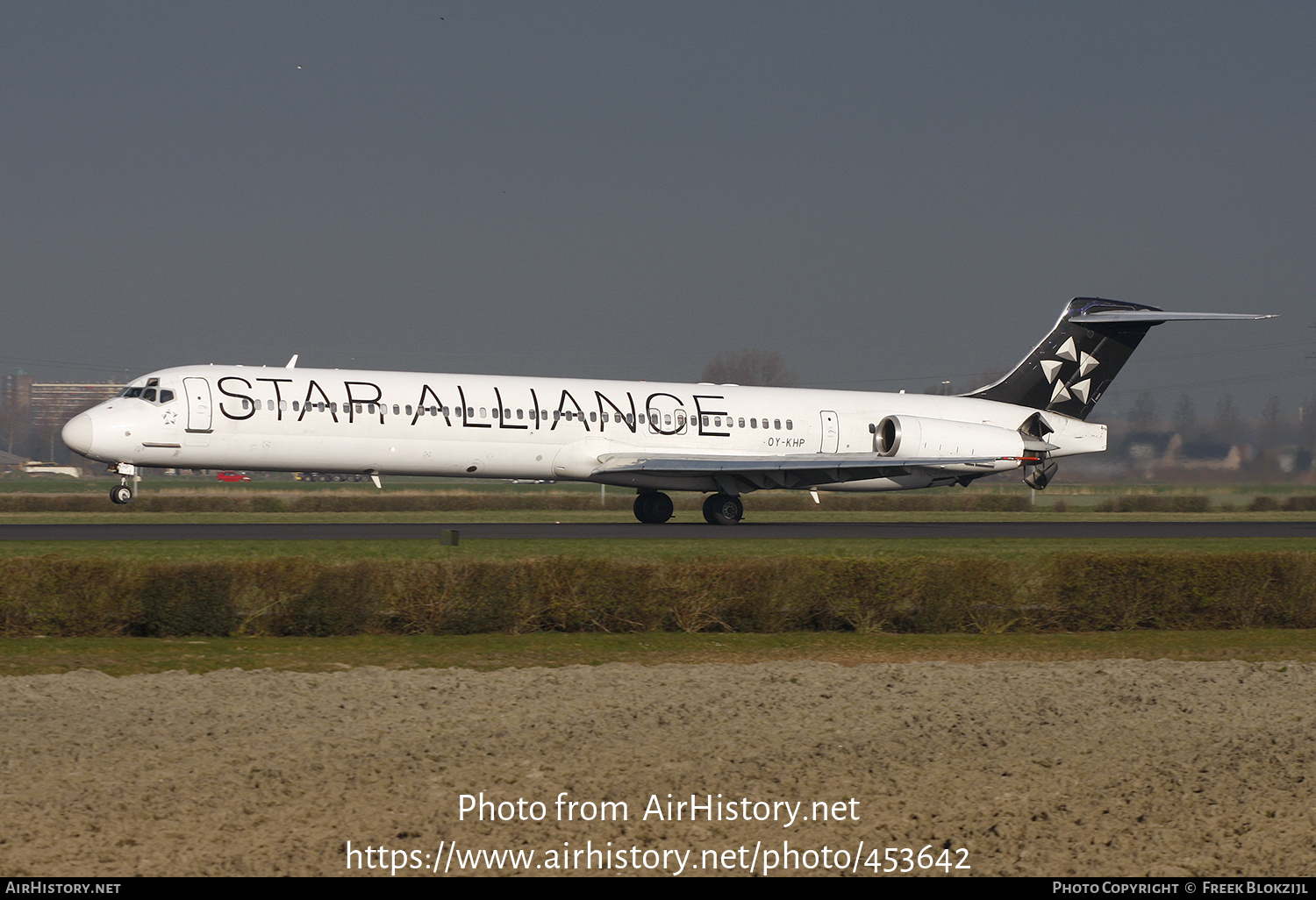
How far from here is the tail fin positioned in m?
39.1

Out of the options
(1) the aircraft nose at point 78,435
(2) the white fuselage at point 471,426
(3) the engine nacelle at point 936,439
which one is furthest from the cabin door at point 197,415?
(3) the engine nacelle at point 936,439

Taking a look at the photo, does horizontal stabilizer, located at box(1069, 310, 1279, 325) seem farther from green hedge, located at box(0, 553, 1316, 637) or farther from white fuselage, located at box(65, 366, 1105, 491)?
green hedge, located at box(0, 553, 1316, 637)

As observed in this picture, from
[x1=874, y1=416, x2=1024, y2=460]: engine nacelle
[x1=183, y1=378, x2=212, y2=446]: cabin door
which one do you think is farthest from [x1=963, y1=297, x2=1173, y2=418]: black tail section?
[x1=183, y1=378, x2=212, y2=446]: cabin door

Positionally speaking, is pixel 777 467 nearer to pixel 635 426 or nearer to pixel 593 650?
pixel 635 426

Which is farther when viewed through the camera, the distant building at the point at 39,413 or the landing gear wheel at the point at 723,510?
the distant building at the point at 39,413

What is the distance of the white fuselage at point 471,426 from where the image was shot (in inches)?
1158

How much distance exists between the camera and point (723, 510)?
3359cm

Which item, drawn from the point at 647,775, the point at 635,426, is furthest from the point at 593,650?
the point at 635,426

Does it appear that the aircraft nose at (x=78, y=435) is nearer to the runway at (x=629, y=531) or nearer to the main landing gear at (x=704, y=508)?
the runway at (x=629, y=531)

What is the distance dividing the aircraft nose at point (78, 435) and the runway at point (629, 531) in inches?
70.8

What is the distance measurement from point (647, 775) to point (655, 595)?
7.29 meters

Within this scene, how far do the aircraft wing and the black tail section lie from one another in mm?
5408

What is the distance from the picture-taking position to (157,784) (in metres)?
7.92
